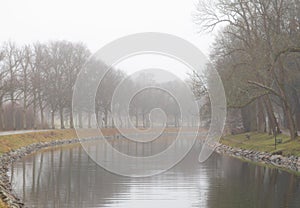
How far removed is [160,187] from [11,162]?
52.3 ft

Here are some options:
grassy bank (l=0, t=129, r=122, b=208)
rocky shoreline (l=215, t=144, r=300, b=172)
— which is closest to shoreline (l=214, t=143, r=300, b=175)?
rocky shoreline (l=215, t=144, r=300, b=172)

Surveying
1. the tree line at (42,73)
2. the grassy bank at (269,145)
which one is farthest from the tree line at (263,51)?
the tree line at (42,73)

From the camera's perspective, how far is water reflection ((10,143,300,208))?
2003cm

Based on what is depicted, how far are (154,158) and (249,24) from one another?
1393 centimetres

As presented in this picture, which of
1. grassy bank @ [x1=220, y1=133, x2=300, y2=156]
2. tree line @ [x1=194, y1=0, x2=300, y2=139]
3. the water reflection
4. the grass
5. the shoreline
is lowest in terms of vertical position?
the water reflection

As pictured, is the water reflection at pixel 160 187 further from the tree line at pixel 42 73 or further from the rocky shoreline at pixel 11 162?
the tree line at pixel 42 73

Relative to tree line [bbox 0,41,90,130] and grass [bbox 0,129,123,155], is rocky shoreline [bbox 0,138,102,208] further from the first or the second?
tree line [bbox 0,41,90,130]

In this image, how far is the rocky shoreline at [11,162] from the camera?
60.9ft

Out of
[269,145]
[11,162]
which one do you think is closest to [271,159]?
[269,145]

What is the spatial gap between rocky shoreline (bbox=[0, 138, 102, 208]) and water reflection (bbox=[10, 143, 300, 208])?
478 mm

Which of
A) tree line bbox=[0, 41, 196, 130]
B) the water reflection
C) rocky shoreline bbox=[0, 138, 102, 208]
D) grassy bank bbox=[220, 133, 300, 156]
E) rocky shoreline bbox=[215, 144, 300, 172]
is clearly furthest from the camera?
tree line bbox=[0, 41, 196, 130]

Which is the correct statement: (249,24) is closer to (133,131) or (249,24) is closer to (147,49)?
(147,49)

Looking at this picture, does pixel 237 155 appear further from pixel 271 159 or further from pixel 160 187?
pixel 160 187

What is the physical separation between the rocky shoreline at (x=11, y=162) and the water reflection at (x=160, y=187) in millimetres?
478
